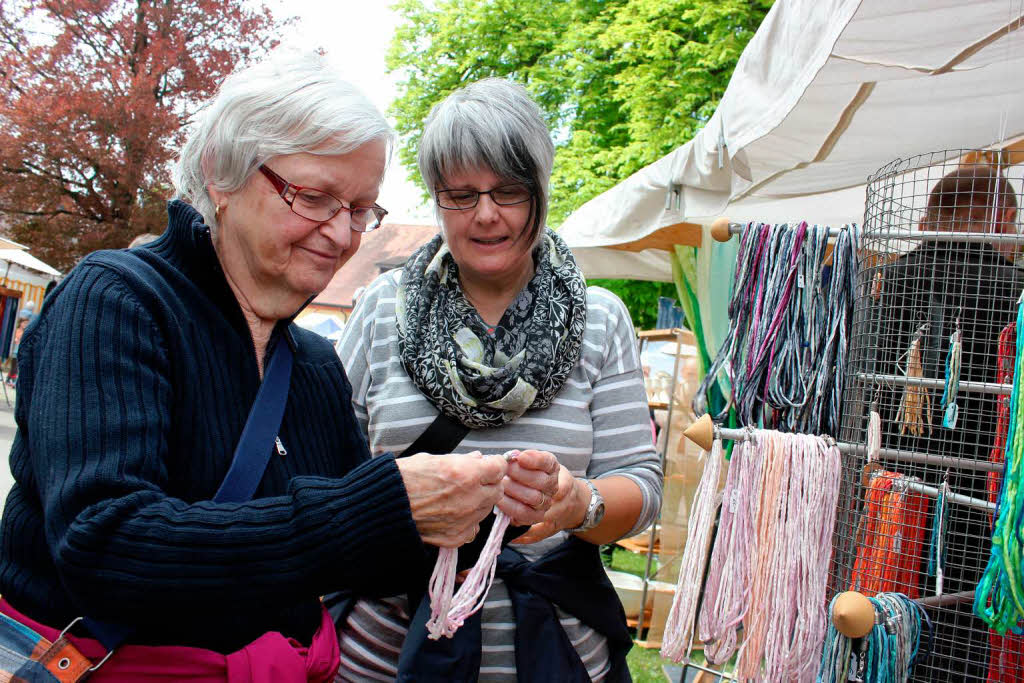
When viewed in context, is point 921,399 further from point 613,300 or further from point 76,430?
point 76,430

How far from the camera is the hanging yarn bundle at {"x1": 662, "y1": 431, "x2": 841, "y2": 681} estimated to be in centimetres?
212

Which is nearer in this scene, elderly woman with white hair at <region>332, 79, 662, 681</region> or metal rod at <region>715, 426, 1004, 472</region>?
elderly woman with white hair at <region>332, 79, 662, 681</region>

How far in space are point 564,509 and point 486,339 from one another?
48cm

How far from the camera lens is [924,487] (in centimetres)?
200

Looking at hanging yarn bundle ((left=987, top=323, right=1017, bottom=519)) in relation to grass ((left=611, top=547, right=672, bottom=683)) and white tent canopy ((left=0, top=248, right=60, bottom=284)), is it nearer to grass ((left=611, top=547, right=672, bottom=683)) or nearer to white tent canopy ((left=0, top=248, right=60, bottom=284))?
grass ((left=611, top=547, right=672, bottom=683))

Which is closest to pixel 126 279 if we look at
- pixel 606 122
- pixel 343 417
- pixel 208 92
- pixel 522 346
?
pixel 343 417

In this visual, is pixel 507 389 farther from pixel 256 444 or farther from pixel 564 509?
pixel 256 444

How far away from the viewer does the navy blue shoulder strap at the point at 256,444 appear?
120 centimetres

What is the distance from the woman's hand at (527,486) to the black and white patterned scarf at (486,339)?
34 centimetres

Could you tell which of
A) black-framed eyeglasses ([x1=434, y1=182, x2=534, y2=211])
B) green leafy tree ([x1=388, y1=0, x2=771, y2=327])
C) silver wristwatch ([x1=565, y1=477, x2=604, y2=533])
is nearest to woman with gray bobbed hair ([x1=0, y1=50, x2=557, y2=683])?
silver wristwatch ([x1=565, y1=477, x2=604, y2=533])

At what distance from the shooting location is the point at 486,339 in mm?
1997

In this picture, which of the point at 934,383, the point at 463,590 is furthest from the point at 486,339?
the point at 934,383

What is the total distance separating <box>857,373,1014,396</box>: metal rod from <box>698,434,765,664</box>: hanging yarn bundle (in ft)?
1.08

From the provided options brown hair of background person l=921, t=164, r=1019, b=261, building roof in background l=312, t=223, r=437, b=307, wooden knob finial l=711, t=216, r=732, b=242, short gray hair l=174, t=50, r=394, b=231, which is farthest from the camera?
building roof in background l=312, t=223, r=437, b=307
